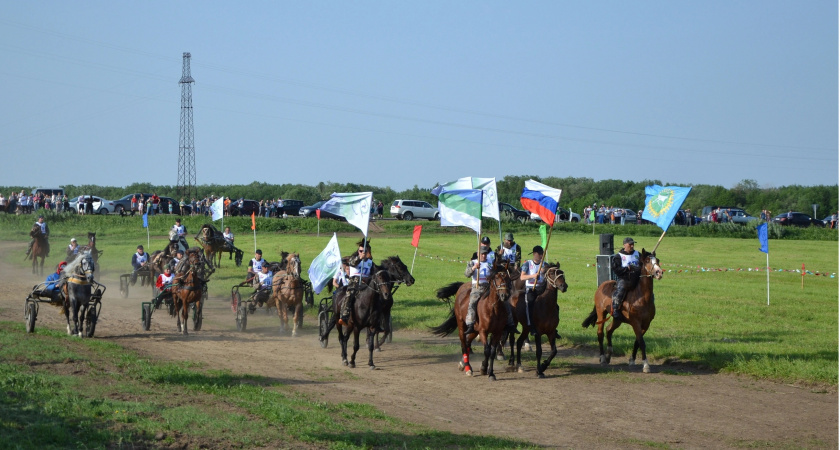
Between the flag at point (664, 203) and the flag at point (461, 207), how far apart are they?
3.36 metres

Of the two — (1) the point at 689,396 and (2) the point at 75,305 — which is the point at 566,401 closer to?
(1) the point at 689,396

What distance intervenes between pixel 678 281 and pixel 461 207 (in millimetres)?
17982

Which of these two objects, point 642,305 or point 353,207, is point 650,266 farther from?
point 353,207

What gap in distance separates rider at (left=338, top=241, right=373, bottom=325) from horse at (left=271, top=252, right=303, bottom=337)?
4.07 m

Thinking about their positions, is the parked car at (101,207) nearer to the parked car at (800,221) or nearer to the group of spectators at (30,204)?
the group of spectators at (30,204)

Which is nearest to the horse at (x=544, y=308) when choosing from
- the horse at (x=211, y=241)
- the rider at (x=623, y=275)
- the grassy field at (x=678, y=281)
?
the rider at (x=623, y=275)

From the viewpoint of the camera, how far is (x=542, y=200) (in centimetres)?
1683

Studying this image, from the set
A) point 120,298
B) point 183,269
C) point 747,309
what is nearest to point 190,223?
point 120,298

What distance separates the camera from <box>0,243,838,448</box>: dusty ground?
1055 centimetres

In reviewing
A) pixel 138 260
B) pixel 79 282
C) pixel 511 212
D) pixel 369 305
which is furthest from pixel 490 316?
pixel 511 212

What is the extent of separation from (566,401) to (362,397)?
124 inches

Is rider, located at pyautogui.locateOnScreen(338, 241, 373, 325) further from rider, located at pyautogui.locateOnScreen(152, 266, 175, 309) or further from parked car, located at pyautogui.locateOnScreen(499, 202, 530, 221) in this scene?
parked car, located at pyautogui.locateOnScreen(499, 202, 530, 221)

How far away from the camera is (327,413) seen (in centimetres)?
1075

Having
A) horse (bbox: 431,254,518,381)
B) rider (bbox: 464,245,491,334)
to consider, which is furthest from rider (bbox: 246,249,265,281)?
rider (bbox: 464,245,491,334)
